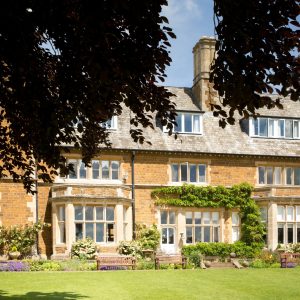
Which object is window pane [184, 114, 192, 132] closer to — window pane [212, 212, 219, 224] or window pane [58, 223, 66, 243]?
window pane [212, 212, 219, 224]

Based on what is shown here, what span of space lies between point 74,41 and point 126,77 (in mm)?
1222

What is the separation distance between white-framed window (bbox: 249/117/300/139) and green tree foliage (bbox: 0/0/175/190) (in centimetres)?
1951

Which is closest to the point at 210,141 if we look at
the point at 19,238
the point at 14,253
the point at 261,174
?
the point at 261,174

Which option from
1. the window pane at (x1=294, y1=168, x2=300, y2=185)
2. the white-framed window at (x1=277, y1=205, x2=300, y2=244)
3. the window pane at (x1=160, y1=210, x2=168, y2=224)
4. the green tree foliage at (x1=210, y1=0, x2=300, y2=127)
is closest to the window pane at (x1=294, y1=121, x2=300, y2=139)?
the window pane at (x1=294, y1=168, x2=300, y2=185)

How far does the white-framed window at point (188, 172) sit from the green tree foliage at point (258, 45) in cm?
1991

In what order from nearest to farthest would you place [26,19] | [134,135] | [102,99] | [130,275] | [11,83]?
[26,19], [102,99], [11,83], [134,135], [130,275]

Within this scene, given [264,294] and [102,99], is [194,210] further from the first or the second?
[102,99]

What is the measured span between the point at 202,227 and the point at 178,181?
2601 mm

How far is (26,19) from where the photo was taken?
7652mm

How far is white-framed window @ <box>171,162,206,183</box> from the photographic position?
26688 millimetres

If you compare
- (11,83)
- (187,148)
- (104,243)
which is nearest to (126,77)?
(11,83)

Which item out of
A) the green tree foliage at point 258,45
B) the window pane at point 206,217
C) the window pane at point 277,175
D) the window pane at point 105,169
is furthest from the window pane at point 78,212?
the green tree foliage at point 258,45

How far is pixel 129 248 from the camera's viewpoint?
23766mm

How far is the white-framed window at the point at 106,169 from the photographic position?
25594 mm
